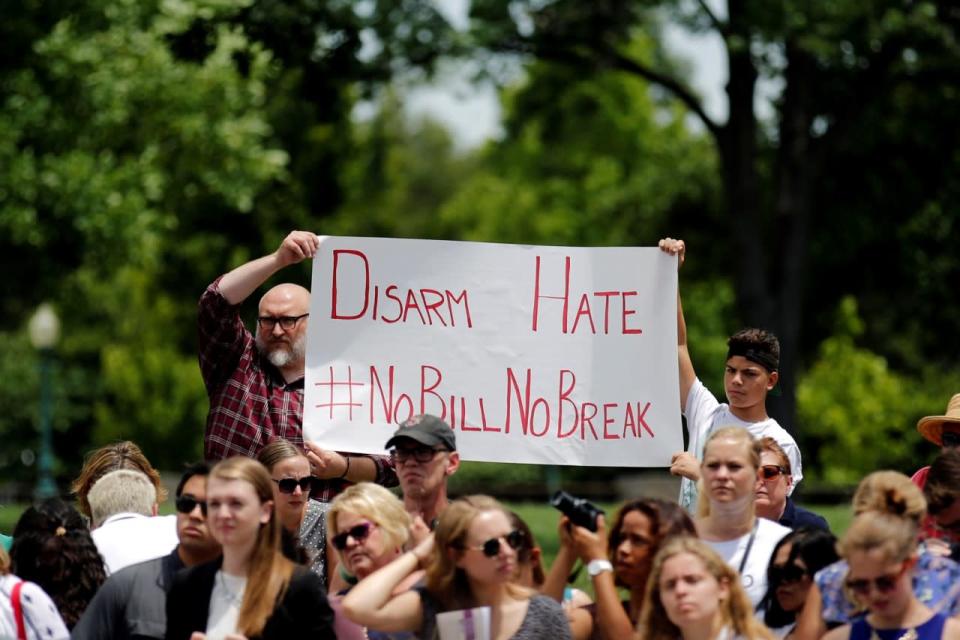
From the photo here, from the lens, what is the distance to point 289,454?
22.1ft

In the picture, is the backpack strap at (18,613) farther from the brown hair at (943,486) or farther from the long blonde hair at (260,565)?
the brown hair at (943,486)

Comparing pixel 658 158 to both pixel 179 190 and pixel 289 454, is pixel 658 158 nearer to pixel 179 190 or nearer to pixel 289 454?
pixel 179 190

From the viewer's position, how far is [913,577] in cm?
542

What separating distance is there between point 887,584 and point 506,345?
3.04 m

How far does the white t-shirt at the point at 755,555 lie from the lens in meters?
5.84

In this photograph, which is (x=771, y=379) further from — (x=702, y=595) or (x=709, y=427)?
(x=702, y=595)

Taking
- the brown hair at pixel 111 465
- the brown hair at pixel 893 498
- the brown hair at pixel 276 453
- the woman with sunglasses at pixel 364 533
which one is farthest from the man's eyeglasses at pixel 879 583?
the brown hair at pixel 111 465

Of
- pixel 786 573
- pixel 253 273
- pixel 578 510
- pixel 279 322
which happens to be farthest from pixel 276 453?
pixel 786 573

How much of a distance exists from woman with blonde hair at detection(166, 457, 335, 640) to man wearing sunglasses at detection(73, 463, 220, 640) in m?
0.13

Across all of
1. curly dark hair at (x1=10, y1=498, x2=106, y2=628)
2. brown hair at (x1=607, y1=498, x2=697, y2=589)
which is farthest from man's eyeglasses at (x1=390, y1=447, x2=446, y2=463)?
curly dark hair at (x1=10, y1=498, x2=106, y2=628)

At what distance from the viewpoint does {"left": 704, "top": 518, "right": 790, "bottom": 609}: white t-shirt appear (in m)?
5.84

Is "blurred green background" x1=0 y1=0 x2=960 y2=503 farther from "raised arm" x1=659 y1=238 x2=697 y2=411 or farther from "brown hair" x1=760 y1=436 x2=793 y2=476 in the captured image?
"brown hair" x1=760 y1=436 x2=793 y2=476

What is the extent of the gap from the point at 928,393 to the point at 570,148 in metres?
15.6

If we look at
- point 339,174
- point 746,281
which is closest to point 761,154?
point 746,281
